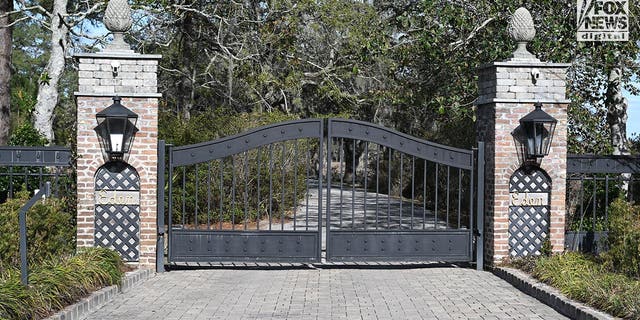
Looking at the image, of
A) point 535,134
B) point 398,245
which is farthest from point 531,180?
point 398,245

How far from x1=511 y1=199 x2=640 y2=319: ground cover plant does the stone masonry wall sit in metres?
0.56

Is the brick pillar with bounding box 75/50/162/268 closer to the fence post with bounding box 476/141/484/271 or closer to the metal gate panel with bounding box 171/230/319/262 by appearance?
the metal gate panel with bounding box 171/230/319/262

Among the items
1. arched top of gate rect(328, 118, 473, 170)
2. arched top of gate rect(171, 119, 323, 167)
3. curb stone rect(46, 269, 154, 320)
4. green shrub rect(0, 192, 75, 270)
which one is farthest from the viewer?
arched top of gate rect(328, 118, 473, 170)

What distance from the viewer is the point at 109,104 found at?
10.7 meters

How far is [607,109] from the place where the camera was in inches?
607

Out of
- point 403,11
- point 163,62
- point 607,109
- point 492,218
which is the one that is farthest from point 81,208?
point 163,62

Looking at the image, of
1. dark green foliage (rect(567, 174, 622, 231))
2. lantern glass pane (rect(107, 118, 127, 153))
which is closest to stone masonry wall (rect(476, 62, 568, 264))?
dark green foliage (rect(567, 174, 622, 231))

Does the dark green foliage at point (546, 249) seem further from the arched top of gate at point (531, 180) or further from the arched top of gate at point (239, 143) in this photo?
the arched top of gate at point (239, 143)

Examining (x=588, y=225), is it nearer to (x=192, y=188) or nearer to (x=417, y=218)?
(x=417, y=218)

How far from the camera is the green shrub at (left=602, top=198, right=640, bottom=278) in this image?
29.7 feet

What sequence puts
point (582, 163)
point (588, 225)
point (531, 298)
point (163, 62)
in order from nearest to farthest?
point (531, 298), point (582, 163), point (588, 225), point (163, 62)

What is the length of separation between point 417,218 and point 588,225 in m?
5.33

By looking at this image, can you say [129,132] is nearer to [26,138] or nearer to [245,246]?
[245,246]

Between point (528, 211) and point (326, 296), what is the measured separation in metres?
3.71
